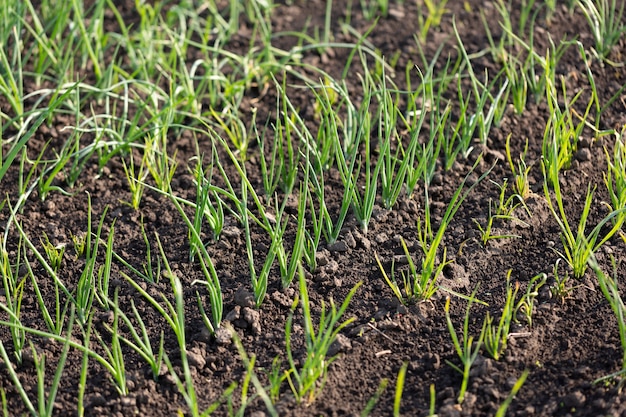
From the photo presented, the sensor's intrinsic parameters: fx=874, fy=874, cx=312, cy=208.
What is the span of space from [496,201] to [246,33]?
159 cm

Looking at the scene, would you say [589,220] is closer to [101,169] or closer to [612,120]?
[612,120]

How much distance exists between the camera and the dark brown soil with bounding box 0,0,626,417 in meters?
2.25

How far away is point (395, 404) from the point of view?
2.09m

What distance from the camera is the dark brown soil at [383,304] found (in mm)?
2250

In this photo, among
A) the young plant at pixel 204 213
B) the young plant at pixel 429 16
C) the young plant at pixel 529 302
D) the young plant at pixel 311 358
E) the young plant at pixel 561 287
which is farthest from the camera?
the young plant at pixel 429 16

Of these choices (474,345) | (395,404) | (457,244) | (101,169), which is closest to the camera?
(395,404)

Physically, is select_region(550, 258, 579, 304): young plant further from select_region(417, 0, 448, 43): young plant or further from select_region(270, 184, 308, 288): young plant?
select_region(417, 0, 448, 43): young plant

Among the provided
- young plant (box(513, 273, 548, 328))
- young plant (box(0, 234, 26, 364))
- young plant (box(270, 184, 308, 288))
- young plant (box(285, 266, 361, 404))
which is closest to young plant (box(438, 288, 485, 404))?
young plant (box(513, 273, 548, 328))

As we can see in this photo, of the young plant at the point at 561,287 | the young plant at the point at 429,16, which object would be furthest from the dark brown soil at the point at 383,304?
the young plant at the point at 429,16

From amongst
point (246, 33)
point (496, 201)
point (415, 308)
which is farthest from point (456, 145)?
point (246, 33)

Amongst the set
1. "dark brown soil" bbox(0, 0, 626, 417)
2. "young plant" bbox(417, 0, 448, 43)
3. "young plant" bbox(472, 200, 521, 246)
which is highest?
"young plant" bbox(417, 0, 448, 43)

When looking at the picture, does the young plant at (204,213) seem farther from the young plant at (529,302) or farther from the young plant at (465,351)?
the young plant at (529,302)

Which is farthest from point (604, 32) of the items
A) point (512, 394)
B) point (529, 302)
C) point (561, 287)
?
point (512, 394)

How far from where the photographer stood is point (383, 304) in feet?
8.32
